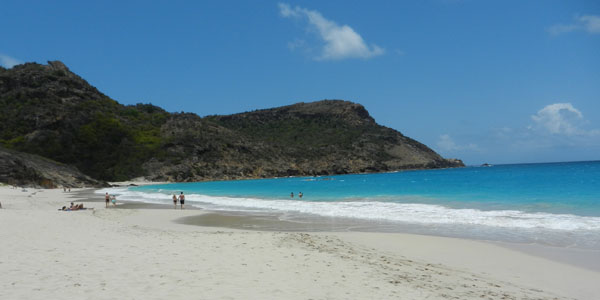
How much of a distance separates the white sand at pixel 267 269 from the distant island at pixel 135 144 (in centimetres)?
5766

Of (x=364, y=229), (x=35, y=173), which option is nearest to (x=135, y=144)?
(x=35, y=173)

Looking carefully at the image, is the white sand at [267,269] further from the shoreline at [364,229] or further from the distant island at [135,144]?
the distant island at [135,144]

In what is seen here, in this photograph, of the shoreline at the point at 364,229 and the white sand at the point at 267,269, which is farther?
the shoreline at the point at 364,229

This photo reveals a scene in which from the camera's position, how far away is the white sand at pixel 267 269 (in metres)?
6.48

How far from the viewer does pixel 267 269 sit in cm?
820

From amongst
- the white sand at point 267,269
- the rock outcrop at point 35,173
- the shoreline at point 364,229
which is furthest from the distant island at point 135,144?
the white sand at point 267,269

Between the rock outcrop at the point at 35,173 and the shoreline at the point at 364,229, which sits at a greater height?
the rock outcrop at the point at 35,173

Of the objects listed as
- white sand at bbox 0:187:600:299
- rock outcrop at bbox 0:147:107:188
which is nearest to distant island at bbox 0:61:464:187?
rock outcrop at bbox 0:147:107:188

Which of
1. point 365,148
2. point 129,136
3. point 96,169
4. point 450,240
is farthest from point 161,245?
point 365,148

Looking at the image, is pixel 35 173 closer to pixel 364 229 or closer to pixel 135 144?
pixel 135 144

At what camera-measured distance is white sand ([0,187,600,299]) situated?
6.48 metres

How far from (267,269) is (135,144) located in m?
111

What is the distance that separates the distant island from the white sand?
5766cm

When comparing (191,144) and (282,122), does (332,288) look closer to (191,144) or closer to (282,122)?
(191,144)
